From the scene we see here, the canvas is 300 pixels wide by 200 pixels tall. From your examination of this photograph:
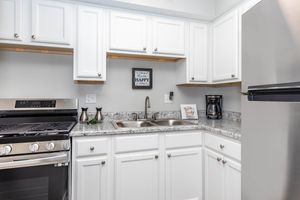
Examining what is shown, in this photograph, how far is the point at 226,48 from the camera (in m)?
2.17

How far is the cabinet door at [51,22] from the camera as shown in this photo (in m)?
1.88

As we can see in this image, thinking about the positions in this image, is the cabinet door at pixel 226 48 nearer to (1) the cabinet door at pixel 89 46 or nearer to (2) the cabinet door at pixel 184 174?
(2) the cabinet door at pixel 184 174

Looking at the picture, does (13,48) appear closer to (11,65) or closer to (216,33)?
(11,65)

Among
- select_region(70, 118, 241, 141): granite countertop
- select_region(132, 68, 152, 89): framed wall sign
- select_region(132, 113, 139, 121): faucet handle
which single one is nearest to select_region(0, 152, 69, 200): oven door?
select_region(70, 118, 241, 141): granite countertop

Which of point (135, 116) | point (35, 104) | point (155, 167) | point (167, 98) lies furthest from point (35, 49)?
point (155, 167)

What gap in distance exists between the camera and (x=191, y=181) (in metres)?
1.95

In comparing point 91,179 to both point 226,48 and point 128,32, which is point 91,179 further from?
point 226,48

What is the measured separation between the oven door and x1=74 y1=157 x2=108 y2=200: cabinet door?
0.12 meters

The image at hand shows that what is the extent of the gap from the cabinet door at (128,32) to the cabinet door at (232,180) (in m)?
1.48

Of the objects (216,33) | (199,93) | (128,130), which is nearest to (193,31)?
(216,33)

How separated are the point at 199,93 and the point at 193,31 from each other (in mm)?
877

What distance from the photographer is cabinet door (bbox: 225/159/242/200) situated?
4.95 ft

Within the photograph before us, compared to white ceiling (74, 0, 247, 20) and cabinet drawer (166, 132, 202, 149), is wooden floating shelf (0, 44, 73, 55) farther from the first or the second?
cabinet drawer (166, 132, 202, 149)

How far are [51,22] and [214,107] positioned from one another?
6.96 ft
